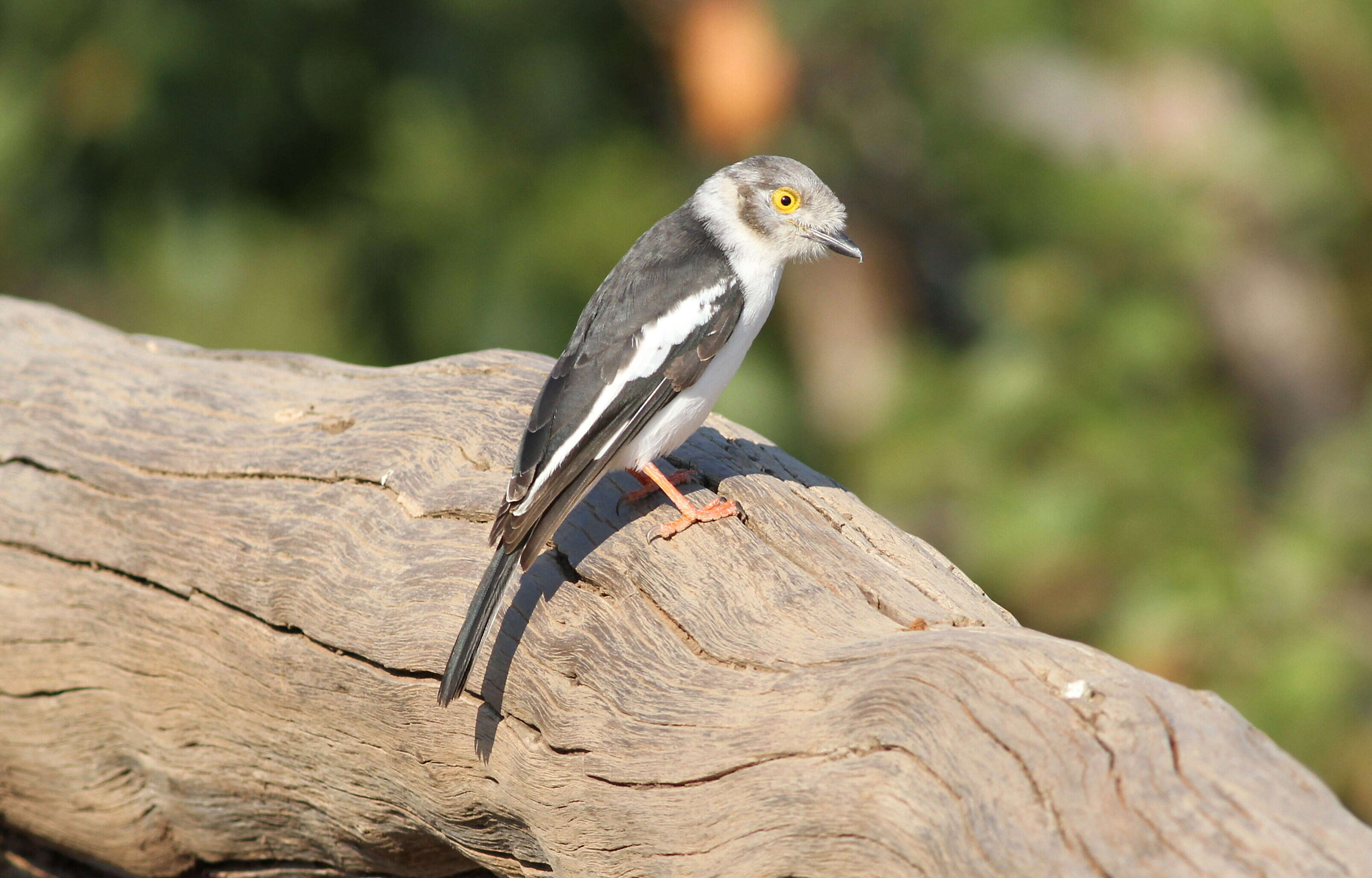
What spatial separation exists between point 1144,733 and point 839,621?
909 mm

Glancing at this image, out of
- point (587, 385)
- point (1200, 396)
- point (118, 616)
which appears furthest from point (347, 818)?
point (1200, 396)

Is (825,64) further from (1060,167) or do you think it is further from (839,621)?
(839,621)

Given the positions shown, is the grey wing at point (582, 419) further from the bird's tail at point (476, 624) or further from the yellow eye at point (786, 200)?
the yellow eye at point (786, 200)

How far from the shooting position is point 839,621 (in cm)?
311

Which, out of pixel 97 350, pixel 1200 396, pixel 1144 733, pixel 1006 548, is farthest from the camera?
pixel 1200 396

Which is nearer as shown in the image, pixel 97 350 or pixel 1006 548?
pixel 97 350

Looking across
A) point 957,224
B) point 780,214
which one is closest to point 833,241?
point 780,214

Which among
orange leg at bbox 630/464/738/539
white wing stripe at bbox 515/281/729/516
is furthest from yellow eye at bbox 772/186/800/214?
orange leg at bbox 630/464/738/539

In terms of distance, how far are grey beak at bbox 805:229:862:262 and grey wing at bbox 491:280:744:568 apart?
0.51m

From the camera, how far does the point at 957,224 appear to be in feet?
34.6

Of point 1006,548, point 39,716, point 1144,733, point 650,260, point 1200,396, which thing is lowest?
point 39,716

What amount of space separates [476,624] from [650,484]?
2.99ft

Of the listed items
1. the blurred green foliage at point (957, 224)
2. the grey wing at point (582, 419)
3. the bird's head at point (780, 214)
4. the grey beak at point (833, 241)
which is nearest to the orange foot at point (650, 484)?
the grey wing at point (582, 419)

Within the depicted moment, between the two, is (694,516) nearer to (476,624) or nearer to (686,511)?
(686,511)
